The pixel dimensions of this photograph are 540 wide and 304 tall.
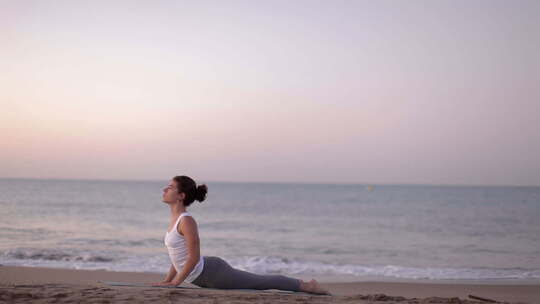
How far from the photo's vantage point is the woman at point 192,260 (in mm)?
5089

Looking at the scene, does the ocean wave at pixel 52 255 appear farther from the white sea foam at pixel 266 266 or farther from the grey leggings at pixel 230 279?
the grey leggings at pixel 230 279

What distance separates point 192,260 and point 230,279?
562mm

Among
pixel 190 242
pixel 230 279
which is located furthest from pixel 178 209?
pixel 230 279

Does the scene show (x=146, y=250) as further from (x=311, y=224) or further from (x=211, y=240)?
(x=311, y=224)

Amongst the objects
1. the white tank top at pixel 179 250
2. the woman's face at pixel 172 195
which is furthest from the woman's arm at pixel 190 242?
the woman's face at pixel 172 195

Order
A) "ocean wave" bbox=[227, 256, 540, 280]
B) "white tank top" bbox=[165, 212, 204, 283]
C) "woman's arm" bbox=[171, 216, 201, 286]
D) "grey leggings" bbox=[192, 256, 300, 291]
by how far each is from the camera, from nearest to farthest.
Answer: "woman's arm" bbox=[171, 216, 201, 286] → "white tank top" bbox=[165, 212, 204, 283] → "grey leggings" bbox=[192, 256, 300, 291] → "ocean wave" bbox=[227, 256, 540, 280]

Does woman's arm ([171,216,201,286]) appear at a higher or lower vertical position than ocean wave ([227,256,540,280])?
higher

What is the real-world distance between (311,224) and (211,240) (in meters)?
9.55

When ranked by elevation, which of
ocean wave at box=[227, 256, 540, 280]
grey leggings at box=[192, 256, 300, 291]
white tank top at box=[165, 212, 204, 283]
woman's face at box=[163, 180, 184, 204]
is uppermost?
woman's face at box=[163, 180, 184, 204]

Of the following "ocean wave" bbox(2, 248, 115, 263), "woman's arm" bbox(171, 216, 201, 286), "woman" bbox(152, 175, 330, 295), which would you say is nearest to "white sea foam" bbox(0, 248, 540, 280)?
"ocean wave" bbox(2, 248, 115, 263)

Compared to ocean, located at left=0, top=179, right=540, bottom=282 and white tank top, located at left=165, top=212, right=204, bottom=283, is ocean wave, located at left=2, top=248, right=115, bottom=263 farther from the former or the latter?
white tank top, located at left=165, top=212, right=204, bottom=283

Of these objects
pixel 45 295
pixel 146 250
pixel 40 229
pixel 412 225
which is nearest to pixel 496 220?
pixel 412 225

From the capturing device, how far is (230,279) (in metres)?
5.43

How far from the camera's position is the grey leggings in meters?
5.39
